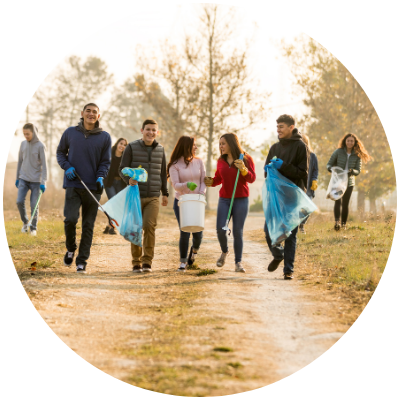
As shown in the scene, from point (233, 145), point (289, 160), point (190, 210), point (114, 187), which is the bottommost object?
point (190, 210)

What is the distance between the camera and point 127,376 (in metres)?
3.12

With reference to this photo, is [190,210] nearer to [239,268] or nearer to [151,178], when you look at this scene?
[151,178]

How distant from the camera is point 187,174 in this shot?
17.5 feet

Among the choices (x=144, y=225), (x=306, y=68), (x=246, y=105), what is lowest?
(x=144, y=225)

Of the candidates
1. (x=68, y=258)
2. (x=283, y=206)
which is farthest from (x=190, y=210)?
(x=68, y=258)

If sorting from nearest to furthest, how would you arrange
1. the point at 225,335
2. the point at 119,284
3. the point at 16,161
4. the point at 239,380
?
the point at 239,380
the point at 225,335
the point at 119,284
the point at 16,161

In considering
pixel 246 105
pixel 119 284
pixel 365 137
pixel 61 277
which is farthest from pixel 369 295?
pixel 246 105

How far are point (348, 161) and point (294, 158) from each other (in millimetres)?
2818

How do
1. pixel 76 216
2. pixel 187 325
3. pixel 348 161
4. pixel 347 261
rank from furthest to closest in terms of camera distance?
pixel 348 161 → pixel 347 261 → pixel 76 216 → pixel 187 325

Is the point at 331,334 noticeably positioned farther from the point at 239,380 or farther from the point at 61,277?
the point at 61,277

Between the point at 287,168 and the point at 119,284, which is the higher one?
the point at 287,168

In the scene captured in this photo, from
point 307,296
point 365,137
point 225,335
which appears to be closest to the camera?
point 225,335

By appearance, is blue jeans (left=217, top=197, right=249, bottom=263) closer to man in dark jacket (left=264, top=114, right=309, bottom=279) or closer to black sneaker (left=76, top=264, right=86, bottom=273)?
man in dark jacket (left=264, top=114, right=309, bottom=279)

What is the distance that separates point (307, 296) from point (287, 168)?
4.16ft
